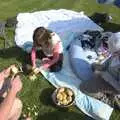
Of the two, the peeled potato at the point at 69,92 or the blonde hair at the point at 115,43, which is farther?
the peeled potato at the point at 69,92

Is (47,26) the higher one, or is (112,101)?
(47,26)

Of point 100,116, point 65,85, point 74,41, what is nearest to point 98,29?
point 74,41

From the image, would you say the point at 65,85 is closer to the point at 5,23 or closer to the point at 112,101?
the point at 112,101

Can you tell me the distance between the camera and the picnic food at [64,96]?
614 cm

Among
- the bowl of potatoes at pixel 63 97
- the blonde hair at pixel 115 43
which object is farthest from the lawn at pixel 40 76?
the blonde hair at pixel 115 43

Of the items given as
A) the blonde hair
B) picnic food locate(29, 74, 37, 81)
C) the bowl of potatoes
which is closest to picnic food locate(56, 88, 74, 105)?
the bowl of potatoes

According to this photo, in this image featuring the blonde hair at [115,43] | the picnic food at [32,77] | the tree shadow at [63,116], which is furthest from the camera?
the picnic food at [32,77]

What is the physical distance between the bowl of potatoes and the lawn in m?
0.11

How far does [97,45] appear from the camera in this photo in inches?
287

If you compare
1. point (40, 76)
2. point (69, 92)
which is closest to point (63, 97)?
point (69, 92)

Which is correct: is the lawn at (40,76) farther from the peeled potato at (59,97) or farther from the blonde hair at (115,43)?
the blonde hair at (115,43)

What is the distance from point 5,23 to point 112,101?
307cm

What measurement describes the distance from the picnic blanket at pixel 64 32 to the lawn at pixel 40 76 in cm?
12

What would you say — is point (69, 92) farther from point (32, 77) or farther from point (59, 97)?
point (32, 77)
